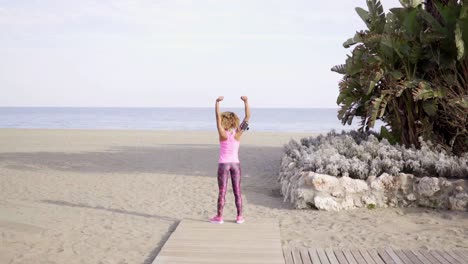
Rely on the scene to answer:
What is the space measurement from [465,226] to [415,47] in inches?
172

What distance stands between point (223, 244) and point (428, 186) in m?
4.74

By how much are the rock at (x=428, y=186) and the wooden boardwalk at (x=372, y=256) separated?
2830mm

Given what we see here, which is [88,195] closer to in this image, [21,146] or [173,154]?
[173,154]

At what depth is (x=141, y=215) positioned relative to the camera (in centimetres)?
954

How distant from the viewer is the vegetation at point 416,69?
1093cm

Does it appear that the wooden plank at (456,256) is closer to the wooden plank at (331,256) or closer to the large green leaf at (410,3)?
the wooden plank at (331,256)

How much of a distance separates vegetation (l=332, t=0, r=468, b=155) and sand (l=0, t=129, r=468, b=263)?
279cm

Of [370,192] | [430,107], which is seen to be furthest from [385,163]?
[430,107]

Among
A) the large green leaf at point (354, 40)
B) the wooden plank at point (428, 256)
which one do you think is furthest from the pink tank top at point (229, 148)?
the large green leaf at point (354, 40)

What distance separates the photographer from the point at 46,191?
479 inches

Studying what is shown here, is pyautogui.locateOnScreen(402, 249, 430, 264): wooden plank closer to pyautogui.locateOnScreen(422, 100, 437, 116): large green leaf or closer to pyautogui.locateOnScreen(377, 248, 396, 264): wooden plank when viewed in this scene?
pyautogui.locateOnScreen(377, 248, 396, 264): wooden plank

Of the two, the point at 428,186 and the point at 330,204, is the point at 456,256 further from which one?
the point at 330,204

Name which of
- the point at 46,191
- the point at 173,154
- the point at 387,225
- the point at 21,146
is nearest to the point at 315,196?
the point at 387,225

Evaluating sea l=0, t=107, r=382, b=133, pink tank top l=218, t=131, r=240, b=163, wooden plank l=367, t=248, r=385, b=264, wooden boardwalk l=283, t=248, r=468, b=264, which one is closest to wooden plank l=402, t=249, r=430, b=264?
wooden boardwalk l=283, t=248, r=468, b=264
